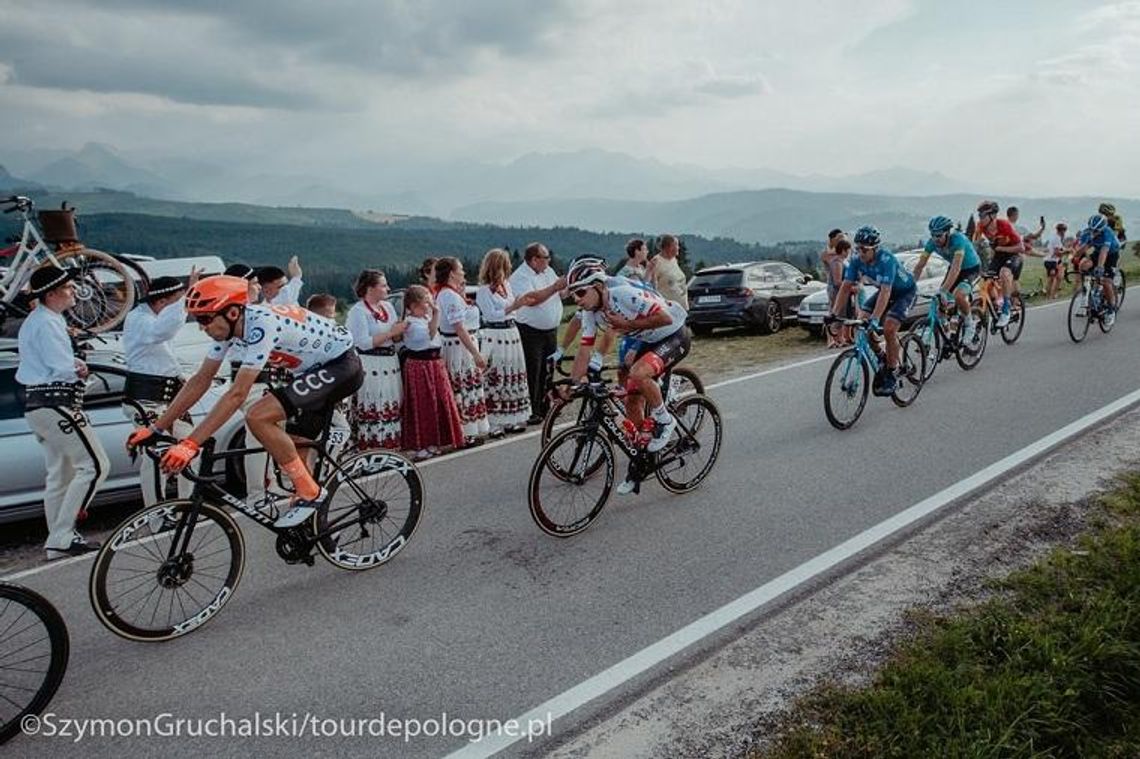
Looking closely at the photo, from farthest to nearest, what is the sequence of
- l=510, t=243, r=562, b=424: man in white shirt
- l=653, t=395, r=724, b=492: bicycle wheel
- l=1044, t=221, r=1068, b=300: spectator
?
1. l=1044, t=221, r=1068, b=300: spectator
2. l=510, t=243, r=562, b=424: man in white shirt
3. l=653, t=395, r=724, b=492: bicycle wheel

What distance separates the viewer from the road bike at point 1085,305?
39.5 ft

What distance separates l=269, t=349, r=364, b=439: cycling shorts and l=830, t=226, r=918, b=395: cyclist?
5.54 meters

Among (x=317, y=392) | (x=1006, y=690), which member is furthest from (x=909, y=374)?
(x=317, y=392)

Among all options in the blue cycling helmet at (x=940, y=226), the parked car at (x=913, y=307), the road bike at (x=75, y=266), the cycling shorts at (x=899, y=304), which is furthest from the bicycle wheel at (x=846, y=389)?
the road bike at (x=75, y=266)

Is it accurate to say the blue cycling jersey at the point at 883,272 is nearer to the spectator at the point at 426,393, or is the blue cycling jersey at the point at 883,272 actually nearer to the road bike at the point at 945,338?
the road bike at the point at 945,338

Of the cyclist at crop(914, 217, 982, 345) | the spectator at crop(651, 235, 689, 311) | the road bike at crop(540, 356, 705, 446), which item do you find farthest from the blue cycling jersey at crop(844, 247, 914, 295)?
the spectator at crop(651, 235, 689, 311)

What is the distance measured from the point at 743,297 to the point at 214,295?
13423 mm

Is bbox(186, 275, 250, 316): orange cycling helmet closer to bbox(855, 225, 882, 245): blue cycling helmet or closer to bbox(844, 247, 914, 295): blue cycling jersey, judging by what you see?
bbox(855, 225, 882, 245): blue cycling helmet

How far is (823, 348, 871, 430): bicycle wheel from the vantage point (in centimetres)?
773

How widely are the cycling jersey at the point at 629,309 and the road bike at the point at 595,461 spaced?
1.60 feet

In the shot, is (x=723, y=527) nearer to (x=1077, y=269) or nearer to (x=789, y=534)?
(x=789, y=534)

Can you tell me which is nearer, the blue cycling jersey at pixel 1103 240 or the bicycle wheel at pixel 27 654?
the bicycle wheel at pixel 27 654

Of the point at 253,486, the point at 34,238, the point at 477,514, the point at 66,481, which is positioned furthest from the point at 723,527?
the point at 34,238

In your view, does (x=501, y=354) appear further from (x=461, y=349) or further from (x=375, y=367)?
(x=375, y=367)
